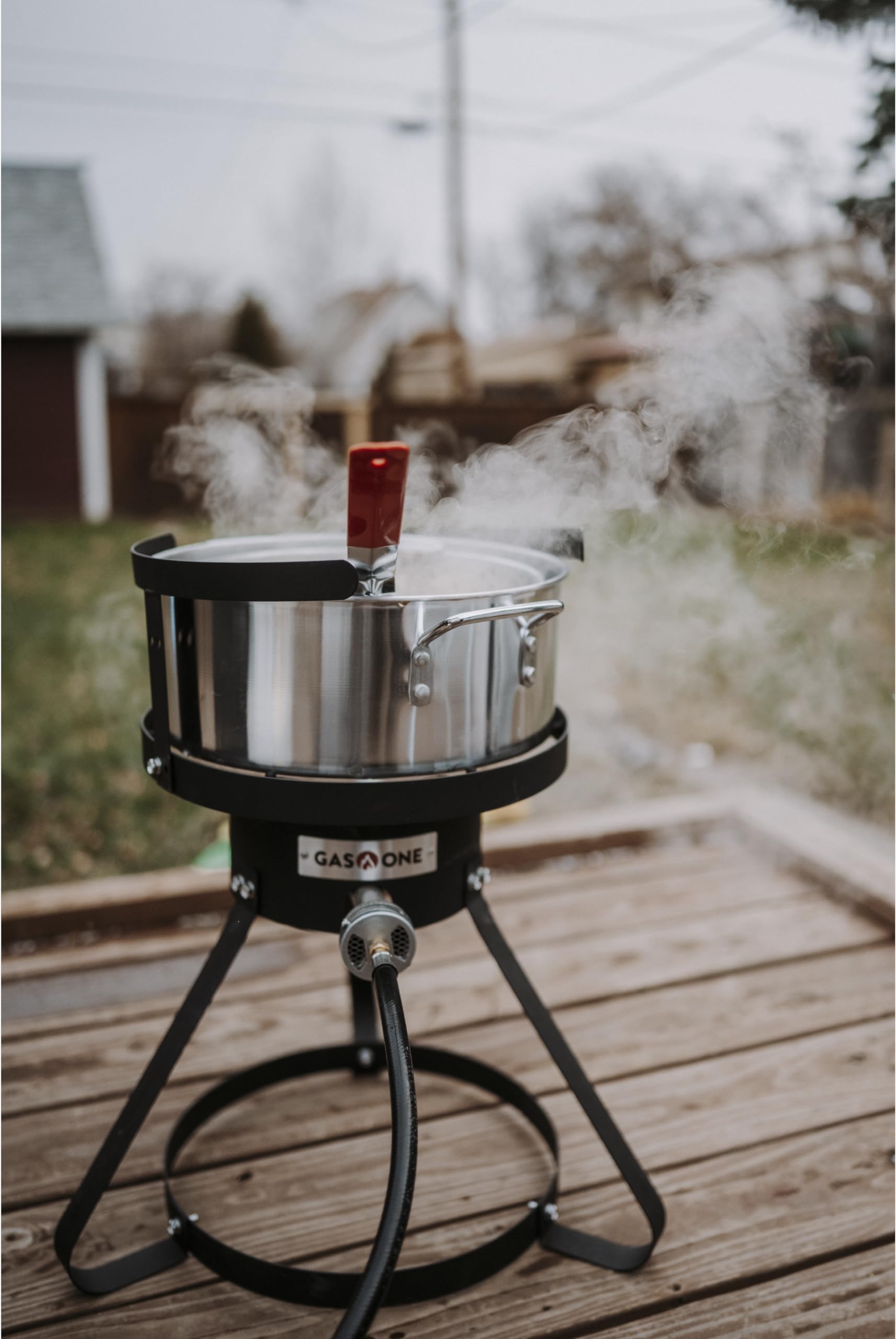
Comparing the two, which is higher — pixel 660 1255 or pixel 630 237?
pixel 630 237

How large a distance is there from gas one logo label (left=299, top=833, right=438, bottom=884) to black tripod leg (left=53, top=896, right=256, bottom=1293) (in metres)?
0.11

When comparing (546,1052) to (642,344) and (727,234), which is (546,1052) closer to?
(642,344)

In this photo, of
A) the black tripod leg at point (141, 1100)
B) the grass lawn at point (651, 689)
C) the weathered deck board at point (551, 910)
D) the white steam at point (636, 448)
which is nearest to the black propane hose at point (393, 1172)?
the black tripod leg at point (141, 1100)

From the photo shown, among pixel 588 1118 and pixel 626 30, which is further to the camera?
pixel 626 30

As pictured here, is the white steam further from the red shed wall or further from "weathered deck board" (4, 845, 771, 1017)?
the red shed wall

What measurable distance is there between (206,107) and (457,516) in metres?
2.97

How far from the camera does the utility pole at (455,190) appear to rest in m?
3.98

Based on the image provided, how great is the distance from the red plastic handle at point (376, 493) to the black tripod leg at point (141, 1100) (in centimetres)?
46

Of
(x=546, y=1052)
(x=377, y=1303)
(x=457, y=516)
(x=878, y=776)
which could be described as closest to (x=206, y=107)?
(x=457, y=516)

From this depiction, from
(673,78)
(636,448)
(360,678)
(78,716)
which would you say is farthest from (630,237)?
(360,678)

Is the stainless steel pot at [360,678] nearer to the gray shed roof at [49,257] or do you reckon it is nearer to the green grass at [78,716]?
the green grass at [78,716]

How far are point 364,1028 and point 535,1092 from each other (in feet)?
0.94

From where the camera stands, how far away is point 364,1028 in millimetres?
1558

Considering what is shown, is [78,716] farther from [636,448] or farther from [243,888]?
[243,888]
